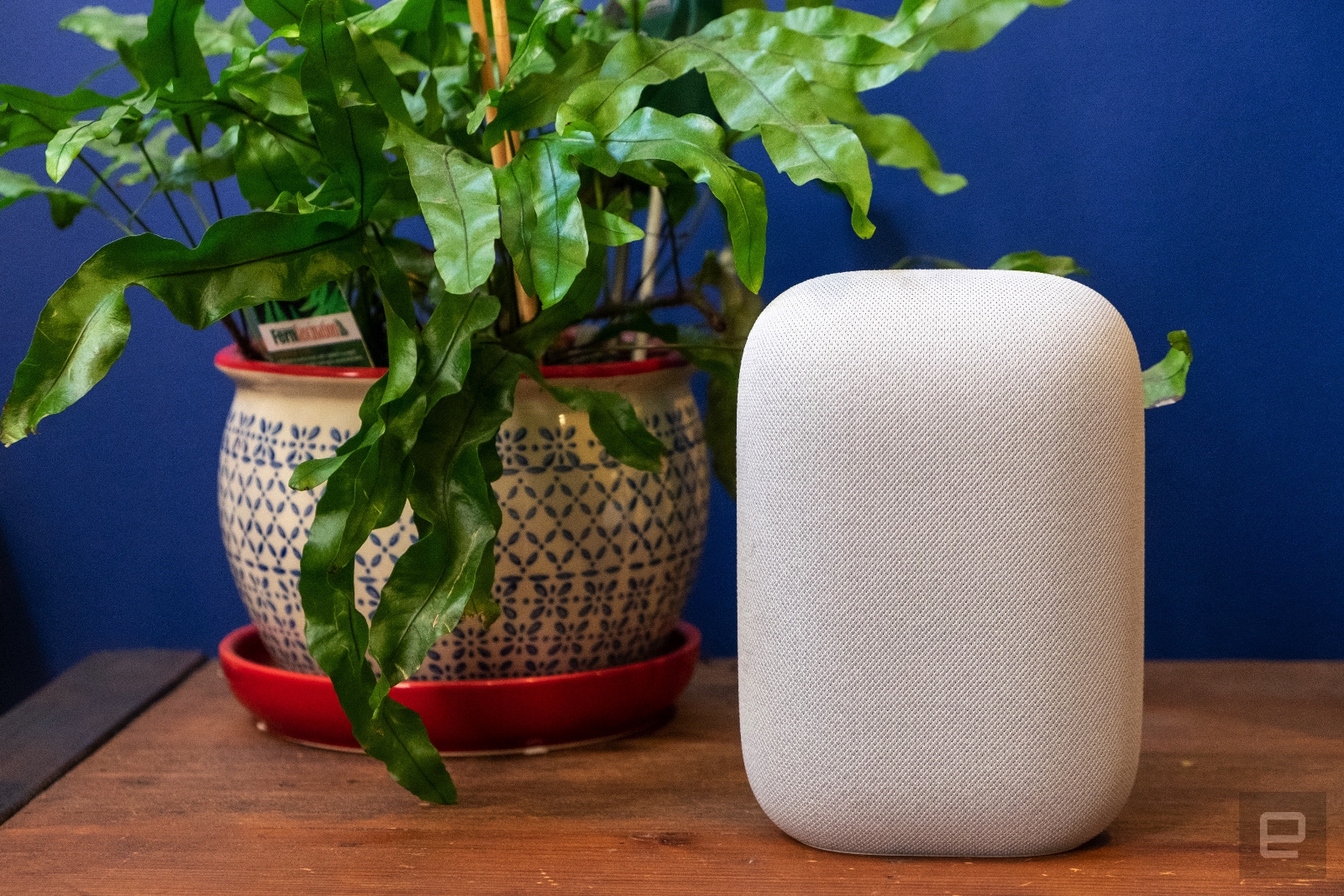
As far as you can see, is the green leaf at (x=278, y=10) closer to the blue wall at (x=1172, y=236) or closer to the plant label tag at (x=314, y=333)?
the plant label tag at (x=314, y=333)

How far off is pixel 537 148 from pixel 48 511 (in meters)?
0.66

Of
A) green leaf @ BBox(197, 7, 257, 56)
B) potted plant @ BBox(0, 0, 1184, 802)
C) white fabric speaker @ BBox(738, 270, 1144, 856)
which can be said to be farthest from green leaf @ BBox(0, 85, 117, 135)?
white fabric speaker @ BBox(738, 270, 1144, 856)

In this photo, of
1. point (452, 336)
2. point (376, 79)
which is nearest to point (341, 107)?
point (376, 79)

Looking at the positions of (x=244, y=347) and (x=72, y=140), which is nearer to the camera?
(x=72, y=140)

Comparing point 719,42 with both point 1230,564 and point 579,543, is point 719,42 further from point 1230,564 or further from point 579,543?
point 1230,564

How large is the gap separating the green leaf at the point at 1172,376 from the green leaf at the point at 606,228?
0.30 metres

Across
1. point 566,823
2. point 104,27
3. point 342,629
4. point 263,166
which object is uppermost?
point 104,27

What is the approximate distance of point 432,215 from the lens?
0.54 meters

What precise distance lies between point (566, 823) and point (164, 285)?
0.34 meters

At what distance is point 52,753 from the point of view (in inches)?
28.8

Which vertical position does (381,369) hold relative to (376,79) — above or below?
below

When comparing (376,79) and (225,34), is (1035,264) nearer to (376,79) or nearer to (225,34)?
(376,79)

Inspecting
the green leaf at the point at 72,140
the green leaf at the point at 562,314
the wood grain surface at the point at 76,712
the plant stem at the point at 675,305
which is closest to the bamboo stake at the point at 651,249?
the plant stem at the point at 675,305

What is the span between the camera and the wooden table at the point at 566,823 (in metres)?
0.54
